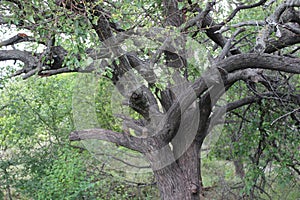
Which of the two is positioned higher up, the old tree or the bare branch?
the old tree

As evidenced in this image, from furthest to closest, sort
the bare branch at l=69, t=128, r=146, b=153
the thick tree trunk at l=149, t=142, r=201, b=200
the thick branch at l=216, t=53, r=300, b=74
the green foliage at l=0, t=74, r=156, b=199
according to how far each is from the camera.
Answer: the green foliage at l=0, t=74, r=156, b=199
the thick tree trunk at l=149, t=142, r=201, b=200
the bare branch at l=69, t=128, r=146, b=153
the thick branch at l=216, t=53, r=300, b=74

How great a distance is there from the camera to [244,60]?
149 inches

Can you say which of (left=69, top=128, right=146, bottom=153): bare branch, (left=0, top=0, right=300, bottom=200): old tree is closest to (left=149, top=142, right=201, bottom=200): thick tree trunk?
(left=0, top=0, right=300, bottom=200): old tree

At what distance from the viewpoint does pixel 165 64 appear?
479cm

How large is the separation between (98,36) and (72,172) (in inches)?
95.8

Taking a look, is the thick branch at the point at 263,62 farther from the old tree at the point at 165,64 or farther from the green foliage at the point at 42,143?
the green foliage at the point at 42,143

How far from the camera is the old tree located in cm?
365

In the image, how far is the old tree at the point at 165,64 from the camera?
3646 mm

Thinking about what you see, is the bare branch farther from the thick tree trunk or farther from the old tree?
the thick tree trunk

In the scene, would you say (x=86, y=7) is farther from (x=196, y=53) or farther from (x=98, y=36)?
(x=196, y=53)

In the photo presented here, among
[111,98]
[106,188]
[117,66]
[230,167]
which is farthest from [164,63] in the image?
[230,167]

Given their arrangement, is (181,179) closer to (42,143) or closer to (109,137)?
(109,137)

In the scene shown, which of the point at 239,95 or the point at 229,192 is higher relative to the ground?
the point at 239,95

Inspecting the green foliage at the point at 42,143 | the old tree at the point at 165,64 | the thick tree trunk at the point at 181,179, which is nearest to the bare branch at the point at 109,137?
the old tree at the point at 165,64
